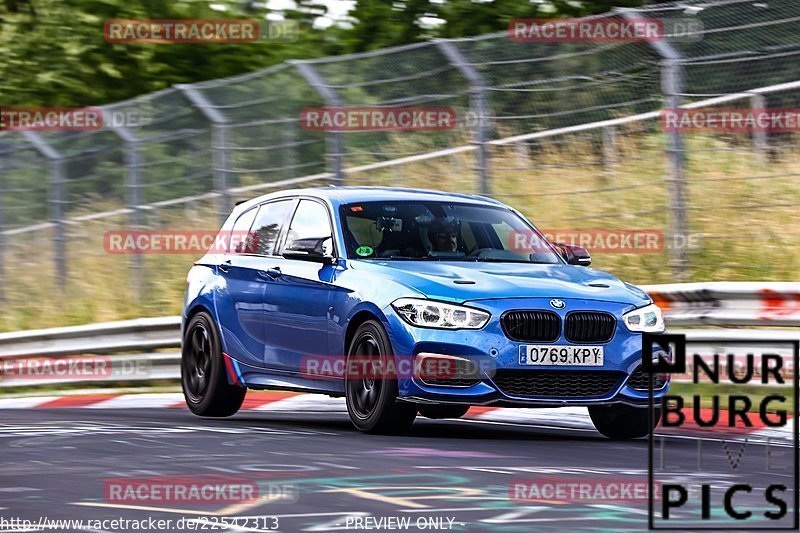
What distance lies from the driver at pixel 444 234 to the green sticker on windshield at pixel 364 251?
1.37 ft

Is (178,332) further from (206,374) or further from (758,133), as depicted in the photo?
(758,133)

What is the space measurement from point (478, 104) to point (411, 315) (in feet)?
17.3

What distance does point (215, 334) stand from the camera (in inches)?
490

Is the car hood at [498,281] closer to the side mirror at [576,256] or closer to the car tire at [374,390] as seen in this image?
the car tire at [374,390]

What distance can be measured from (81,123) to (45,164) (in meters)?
0.90

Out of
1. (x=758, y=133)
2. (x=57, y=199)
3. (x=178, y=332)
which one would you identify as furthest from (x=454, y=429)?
(x=57, y=199)

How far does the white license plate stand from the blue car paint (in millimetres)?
52

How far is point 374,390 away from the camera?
1023cm

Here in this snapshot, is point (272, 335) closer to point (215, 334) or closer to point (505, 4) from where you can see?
point (215, 334)

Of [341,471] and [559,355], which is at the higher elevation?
[559,355]

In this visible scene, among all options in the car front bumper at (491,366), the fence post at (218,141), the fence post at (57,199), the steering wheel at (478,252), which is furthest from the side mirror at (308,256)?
the fence post at (57,199)

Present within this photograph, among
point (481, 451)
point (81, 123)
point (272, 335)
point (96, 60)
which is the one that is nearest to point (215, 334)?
point (272, 335)

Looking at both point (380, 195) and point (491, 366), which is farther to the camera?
point (380, 195)

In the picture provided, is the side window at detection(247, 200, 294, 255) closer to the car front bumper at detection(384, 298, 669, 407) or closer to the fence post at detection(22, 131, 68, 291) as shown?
the car front bumper at detection(384, 298, 669, 407)
